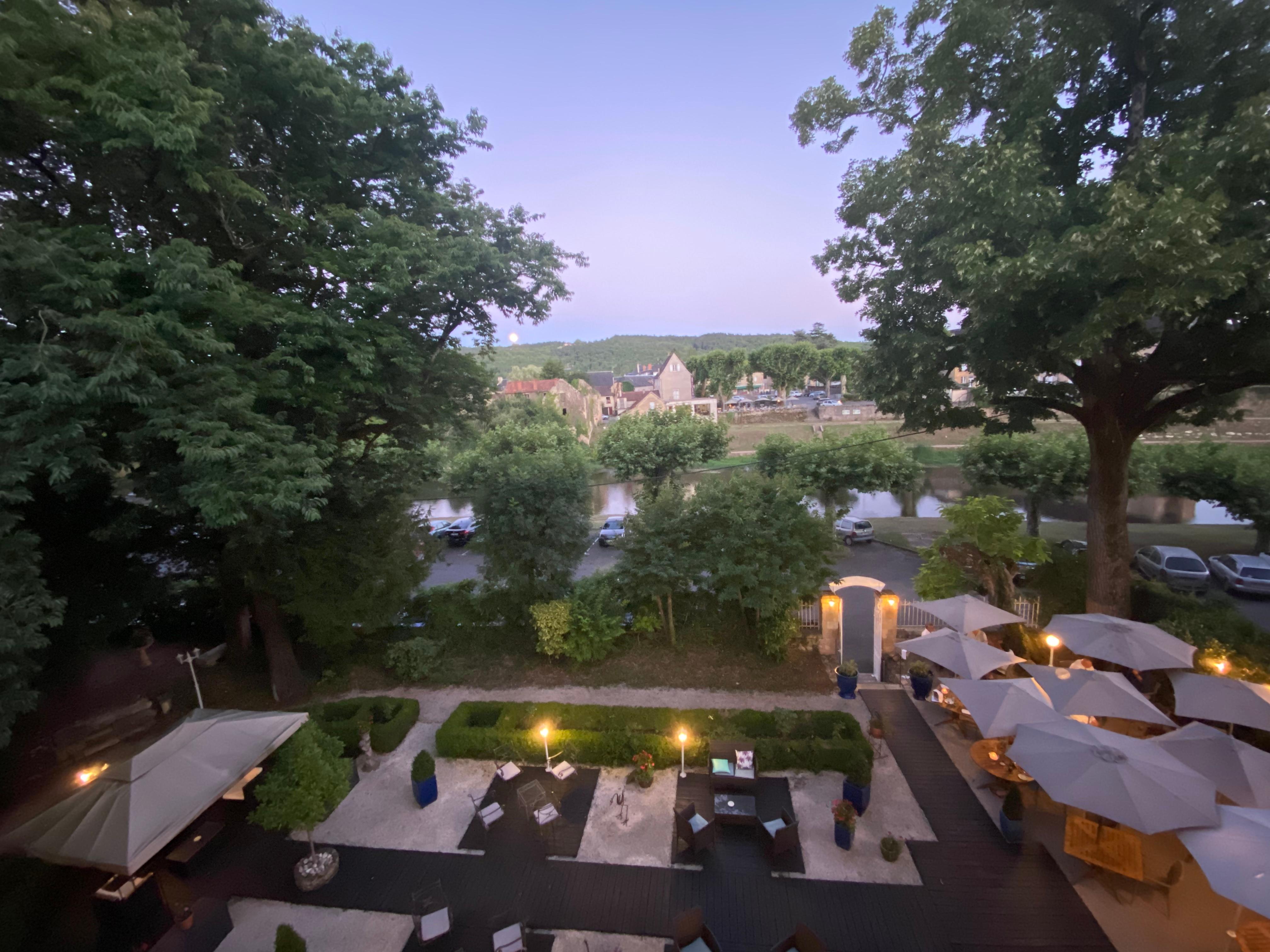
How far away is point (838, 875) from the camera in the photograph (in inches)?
280

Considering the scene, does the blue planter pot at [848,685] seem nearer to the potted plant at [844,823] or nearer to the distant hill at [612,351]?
the potted plant at [844,823]

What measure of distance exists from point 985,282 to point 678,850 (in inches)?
411

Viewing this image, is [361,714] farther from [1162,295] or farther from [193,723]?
[1162,295]

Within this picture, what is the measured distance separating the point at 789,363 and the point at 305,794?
65.8m

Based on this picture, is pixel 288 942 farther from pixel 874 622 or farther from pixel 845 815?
pixel 874 622

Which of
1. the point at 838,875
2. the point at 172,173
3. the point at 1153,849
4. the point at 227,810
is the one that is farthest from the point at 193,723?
the point at 1153,849

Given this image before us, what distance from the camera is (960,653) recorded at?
973 centimetres

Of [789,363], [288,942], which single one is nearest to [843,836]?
[288,942]

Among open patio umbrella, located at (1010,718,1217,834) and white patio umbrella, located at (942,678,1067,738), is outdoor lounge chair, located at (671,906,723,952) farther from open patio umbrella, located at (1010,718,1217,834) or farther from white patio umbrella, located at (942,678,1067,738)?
white patio umbrella, located at (942,678,1067,738)

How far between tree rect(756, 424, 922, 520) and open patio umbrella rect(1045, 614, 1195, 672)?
1337 centimetres

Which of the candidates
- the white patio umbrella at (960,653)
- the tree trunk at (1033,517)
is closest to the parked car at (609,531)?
the white patio umbrella at (960,653)

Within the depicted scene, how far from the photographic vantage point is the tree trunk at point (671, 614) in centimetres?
1313

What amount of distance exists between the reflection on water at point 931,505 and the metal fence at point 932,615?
1133 centimetres

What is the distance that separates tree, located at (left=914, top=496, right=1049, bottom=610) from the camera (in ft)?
40.9
